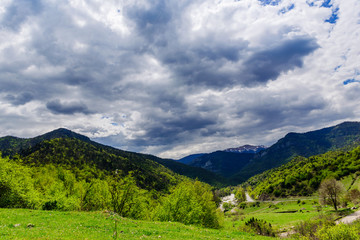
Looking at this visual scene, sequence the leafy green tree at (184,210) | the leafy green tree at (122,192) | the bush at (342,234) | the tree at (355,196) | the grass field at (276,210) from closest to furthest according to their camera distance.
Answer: the bush at (342,234) → the leafy green tree at (122,192) → the leafy green tree at (184,210) → the tree at (355,196) → the grass field at (276,210)

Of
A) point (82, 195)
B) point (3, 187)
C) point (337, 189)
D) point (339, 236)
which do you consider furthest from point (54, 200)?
point (337, 189)

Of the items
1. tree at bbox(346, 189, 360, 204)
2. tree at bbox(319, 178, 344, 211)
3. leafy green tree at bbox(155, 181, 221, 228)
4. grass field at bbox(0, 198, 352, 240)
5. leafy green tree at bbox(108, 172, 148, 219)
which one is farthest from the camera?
tree at bbox(346, 189, 360, 204)

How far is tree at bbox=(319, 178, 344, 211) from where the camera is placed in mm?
87375

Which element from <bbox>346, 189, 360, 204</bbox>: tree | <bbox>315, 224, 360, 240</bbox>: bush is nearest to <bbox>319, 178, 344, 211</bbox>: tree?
<bbox>346, 189, 360, 204</bbox>: tree

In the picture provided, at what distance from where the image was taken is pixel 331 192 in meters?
87.9

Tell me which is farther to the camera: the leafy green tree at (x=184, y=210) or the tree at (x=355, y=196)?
the tree at (x=355, y=196)

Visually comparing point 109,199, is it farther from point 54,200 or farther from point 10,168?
point 10,168

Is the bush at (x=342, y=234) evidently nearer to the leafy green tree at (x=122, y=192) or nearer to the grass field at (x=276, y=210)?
the leafy green tree at (x=122, y=192)

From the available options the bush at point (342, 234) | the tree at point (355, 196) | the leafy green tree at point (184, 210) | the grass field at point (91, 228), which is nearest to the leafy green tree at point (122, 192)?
the leafy green tree at point (184, 210)

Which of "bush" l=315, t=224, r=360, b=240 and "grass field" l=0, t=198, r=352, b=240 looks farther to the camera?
"bush" l=315, t=224, r=360, b=240

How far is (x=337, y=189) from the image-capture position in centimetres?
8725

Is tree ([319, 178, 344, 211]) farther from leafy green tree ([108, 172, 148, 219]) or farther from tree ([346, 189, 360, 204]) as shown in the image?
leafy green tree ([108, 172, 148, 219])

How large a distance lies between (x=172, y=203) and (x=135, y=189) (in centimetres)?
1041

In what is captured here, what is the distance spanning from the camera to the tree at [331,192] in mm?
87375
